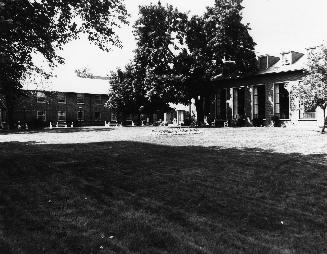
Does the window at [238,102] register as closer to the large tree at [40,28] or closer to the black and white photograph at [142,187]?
the black and white photograph at [142,187]

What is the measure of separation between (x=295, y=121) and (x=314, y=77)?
10978 millimetres

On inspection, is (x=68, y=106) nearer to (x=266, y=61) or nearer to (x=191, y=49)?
(x=191, y=49)

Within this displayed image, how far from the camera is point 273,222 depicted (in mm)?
7008

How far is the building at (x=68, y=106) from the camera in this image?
57.4 meters

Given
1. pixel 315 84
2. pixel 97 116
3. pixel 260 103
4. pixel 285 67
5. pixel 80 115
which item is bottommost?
pixel 97 116

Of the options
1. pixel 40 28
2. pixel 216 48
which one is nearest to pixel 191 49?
pixel 216 48

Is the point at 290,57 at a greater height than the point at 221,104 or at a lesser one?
greater

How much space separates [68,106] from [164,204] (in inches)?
2264

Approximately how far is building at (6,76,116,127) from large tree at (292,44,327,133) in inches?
1591

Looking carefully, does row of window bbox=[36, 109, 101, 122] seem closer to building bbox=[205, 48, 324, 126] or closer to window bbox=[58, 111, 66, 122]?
window bbox=[58, 111, 66, 122]

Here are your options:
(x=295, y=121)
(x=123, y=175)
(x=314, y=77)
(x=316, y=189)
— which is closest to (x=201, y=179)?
(x=123, y=175)

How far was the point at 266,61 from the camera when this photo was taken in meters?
38.1

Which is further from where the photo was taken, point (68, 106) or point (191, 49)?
point (68, 106)

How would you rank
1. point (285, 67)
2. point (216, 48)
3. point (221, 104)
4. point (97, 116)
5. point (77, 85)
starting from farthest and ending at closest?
point (97, 116) < point (77, 85) < point (221, 104) < point (216, 48) < point (285, 67)
